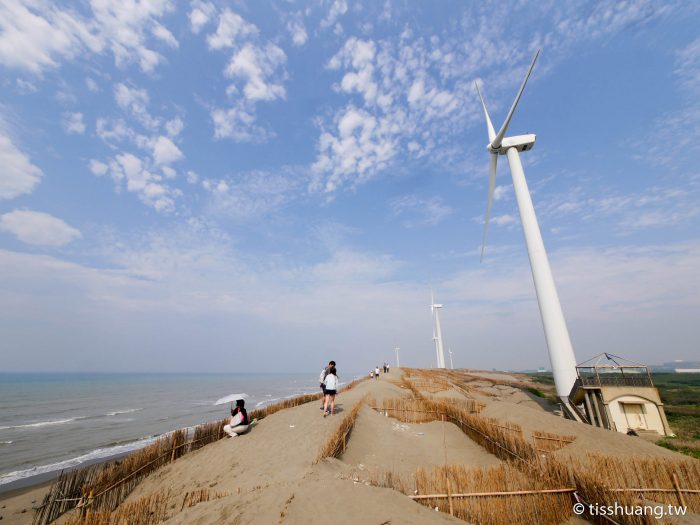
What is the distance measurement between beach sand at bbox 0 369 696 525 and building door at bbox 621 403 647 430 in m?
5.18

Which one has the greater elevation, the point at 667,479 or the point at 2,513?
the point at 667,479

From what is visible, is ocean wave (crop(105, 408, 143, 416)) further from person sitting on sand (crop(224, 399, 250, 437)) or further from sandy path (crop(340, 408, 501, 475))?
sandy path (crop(340, 408, 501, 475))

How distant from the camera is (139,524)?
5.64 metres

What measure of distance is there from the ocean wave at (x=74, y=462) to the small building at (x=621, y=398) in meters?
25.7

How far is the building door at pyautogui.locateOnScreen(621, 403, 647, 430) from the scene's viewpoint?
1648 centimetres

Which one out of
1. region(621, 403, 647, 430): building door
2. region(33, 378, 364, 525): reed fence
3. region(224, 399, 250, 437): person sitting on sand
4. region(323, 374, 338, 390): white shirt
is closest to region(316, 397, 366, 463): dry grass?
region(323, 374, 338, 390): white shirt

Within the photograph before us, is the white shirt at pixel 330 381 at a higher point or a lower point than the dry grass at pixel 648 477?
higher

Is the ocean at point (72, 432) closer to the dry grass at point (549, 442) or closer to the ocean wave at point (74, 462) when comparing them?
the ocean wave at point (74, 462)

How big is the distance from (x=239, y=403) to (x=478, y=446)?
943 centimetres

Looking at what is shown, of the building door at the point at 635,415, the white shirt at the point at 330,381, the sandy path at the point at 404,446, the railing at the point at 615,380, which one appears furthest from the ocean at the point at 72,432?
the building door at the point at 635,415

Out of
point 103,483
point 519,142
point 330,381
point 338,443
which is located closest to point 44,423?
point 103,483

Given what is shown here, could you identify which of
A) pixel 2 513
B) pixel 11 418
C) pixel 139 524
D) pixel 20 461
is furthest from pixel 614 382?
pixel 11 418

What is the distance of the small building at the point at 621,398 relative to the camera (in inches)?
646

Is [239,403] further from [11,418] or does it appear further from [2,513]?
[11,418]
